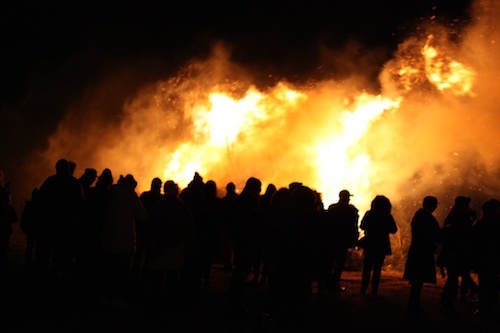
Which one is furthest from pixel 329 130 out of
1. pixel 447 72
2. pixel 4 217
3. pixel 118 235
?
pixel 118 235

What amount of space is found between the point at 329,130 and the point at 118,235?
14.9 metres

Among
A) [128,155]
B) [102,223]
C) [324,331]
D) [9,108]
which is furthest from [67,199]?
[9,108]

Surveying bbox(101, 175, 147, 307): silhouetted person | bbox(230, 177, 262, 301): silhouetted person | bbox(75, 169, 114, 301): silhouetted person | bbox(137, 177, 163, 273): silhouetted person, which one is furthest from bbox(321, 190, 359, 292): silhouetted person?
bbox(75, 169, 114, 301): silhouetted person

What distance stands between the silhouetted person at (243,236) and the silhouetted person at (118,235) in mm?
1449

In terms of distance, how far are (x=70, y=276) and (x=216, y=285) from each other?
2.77 metres

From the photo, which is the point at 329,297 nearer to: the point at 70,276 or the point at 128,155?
the point at 70,276

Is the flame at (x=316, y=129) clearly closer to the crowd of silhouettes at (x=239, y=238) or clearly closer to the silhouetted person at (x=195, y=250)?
the crowd of silhouettes at (x=239, y=238)

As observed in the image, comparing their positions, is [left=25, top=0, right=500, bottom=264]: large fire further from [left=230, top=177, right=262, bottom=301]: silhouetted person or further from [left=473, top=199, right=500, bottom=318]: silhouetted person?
[left=230, top=177, right=262, bottom=301]: silhouetted person

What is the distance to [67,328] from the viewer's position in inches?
245

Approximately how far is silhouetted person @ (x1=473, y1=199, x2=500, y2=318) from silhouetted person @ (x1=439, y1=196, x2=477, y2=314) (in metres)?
0.16

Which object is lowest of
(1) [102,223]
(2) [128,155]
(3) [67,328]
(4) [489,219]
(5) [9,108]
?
(3) [67,328]

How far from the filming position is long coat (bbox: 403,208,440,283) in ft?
27.4

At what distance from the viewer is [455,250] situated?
8.60 m

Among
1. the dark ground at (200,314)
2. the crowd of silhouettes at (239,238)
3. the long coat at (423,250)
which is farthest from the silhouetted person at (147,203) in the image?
the long coat at (423,250)
